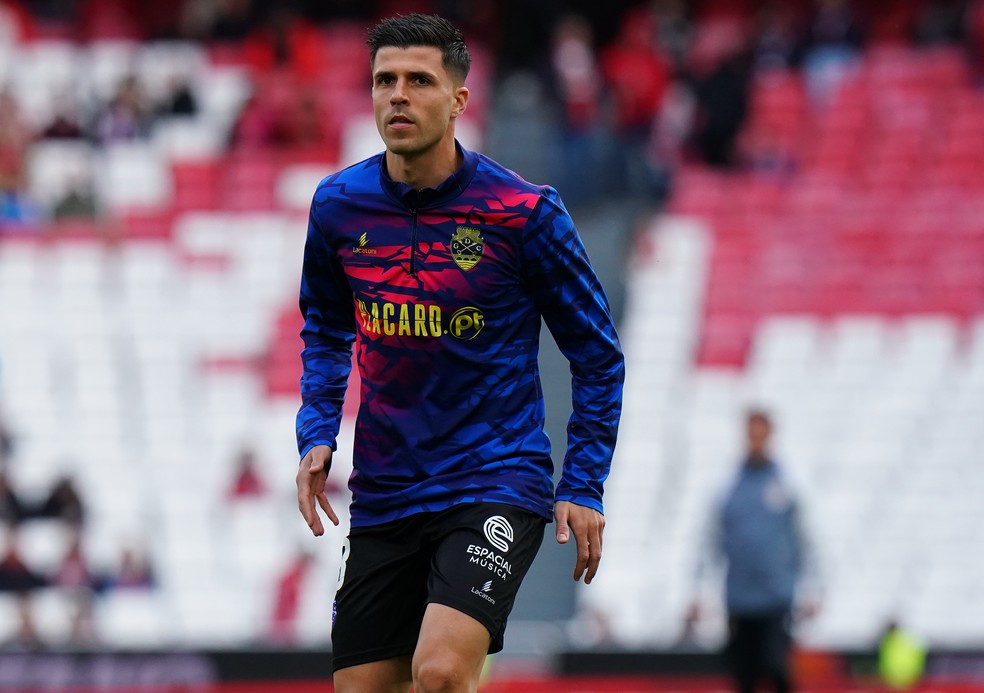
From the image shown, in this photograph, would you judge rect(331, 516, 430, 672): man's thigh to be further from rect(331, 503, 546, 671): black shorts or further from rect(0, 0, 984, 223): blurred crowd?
rect(0, 0, 984, 223): blurred crowd

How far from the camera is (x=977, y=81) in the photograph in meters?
16.2

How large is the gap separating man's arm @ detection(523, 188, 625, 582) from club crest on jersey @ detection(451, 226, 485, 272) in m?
0.12

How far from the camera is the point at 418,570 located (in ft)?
14.4

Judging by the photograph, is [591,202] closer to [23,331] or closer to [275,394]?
[275,394]

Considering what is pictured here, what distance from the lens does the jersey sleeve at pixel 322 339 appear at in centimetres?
451

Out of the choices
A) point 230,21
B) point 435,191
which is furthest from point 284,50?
point 435,191

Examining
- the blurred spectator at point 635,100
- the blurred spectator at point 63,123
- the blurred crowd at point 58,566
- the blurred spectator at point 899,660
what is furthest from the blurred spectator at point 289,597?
the blurred spectator at point 63,123

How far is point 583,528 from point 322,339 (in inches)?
36.9

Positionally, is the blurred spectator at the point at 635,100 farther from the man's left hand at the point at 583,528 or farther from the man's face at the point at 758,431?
the man's left hand at the point at 583,528

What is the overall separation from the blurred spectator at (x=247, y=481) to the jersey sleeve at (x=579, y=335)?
8.16 metres

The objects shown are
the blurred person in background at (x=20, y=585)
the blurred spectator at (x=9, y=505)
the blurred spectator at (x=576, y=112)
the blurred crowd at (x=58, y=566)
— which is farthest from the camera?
the blurred spectator at (x=576, y=112)

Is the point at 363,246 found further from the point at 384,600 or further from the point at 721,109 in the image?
the point at 721,109

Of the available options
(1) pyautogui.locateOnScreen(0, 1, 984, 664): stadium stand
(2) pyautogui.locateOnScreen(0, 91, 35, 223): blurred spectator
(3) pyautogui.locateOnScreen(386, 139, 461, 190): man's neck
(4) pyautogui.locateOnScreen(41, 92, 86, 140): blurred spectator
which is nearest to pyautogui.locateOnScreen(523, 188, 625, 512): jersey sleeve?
(3) pyautogui.locateOnScreen(386, 139, 461, 190): man's neck

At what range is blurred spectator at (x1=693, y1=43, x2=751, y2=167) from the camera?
1510cm
